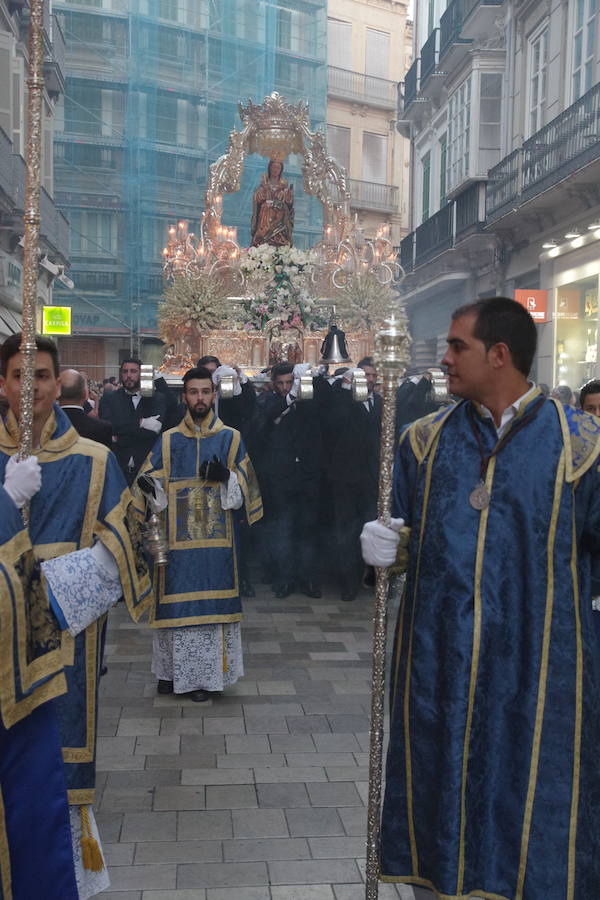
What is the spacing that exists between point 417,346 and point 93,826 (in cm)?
2194

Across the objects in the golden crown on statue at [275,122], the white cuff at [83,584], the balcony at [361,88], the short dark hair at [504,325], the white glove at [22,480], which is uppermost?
the balcony at [361,88]

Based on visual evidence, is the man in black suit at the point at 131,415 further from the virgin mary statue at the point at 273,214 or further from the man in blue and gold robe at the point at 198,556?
the virgin mary statue at the point at 273,214

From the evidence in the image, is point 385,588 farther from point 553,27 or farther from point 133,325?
point 133,325

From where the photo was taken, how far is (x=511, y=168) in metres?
15.9


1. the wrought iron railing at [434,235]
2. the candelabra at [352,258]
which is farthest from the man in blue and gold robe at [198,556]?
the wrought iron railing at [434,235]

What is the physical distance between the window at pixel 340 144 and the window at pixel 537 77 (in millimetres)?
8523

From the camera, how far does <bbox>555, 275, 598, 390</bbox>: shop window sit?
43.3 ft

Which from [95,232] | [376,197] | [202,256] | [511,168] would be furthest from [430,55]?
[202,256]

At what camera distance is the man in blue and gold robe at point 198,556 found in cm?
554

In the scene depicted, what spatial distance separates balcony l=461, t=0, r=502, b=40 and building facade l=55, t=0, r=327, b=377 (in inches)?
178

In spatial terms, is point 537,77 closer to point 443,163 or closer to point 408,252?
point 443,163

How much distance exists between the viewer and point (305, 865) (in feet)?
12.0

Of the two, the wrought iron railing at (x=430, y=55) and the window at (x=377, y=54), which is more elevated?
the window at (x=377, y=54)

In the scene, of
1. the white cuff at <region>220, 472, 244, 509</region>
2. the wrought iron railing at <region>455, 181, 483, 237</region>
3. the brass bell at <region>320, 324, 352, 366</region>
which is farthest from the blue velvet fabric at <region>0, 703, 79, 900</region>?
the wrought iron railing at <region>455, 181, 483, 237</region>
